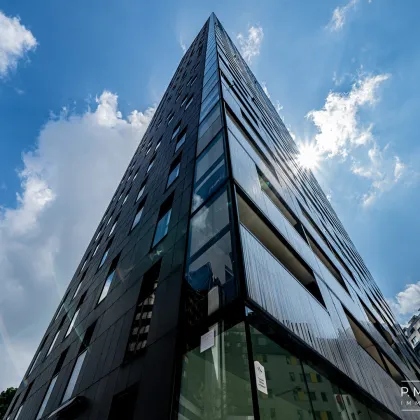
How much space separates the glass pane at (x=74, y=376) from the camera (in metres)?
9.37

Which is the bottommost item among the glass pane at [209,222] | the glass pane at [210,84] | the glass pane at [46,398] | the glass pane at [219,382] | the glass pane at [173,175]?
the glass pane at [219,382]

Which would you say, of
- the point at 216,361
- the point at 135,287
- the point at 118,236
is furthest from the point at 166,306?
the point at 118,236

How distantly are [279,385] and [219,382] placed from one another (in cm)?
115

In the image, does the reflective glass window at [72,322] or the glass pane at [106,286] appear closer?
the glass pane at [106,286]

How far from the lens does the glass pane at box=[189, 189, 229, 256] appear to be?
660cm

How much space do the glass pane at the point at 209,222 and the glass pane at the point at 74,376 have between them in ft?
23.6

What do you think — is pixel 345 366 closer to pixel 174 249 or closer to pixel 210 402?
pixel 210 402

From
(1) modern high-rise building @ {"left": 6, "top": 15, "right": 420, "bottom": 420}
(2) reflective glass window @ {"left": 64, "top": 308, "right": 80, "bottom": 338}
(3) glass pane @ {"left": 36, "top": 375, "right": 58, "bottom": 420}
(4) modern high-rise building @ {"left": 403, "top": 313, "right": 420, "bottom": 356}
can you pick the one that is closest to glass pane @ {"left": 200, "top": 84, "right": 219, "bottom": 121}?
(1) modern high-rise building @ {"left": 6, "top": 15, "right": 420, "bottom": 420}

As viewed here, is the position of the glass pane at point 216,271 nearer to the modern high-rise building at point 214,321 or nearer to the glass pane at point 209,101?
the modern high-rise building at point 214,321

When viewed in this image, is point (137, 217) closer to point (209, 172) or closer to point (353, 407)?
point (209, 172)

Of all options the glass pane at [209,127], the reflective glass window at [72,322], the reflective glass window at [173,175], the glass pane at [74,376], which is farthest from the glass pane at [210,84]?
the reflective glass window at [72,322]

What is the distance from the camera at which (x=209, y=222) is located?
6.98 meters

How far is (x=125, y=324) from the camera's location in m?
8.33

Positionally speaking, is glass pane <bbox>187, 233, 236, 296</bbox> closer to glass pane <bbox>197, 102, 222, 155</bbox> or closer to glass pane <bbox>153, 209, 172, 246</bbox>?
glass pane <bbox>153, 209, 172, 246</bbox>
